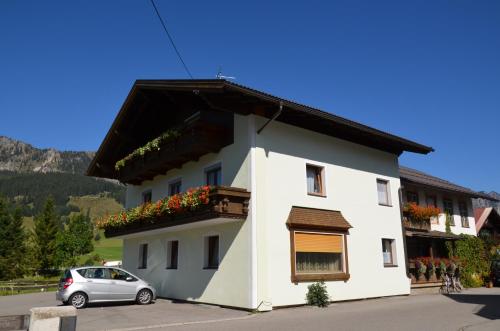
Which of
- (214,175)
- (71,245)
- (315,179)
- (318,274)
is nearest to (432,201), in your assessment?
(315,179)

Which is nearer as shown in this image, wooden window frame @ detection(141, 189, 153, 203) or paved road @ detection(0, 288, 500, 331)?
paved road @ detection(0, 288, 500, 331)

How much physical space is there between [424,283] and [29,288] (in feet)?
90.1

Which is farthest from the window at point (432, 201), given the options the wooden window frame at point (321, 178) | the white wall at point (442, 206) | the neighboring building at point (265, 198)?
the wooden window frame at point (321, 178)

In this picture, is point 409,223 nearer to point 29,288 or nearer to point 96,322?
point 96,322

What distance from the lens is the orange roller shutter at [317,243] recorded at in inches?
607

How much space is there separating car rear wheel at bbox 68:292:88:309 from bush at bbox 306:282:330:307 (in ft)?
26.3

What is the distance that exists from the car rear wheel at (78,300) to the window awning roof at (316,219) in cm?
783

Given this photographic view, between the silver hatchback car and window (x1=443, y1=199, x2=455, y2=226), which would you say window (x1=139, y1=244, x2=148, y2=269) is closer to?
the silver hatchback car

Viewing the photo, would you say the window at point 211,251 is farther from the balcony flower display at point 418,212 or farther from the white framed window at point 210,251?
the balcony flower display at point 418,212

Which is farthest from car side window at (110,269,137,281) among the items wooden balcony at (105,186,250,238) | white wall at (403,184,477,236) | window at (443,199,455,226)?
window at (443,199,455,226)

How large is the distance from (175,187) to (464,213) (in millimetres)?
18846

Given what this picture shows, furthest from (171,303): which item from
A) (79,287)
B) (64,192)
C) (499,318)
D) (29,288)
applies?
(64,192)

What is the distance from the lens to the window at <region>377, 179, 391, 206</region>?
19.8 meters

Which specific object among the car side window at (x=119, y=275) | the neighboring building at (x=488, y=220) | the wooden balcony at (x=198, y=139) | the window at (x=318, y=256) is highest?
the wooden balcony at (x=198, y=139)
